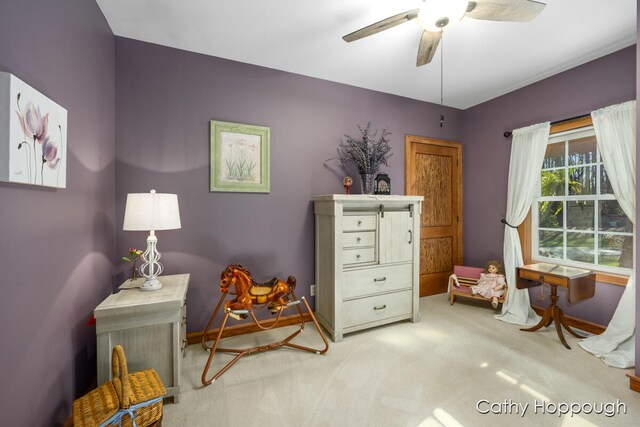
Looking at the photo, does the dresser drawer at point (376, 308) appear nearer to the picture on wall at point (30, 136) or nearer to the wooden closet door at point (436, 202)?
the wooden closet door at point (436, 202)

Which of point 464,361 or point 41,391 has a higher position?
point 41,391

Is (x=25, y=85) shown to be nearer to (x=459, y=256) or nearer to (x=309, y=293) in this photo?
(x=309, y=293)

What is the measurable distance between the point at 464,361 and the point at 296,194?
2.10 m

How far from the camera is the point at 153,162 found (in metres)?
2.28

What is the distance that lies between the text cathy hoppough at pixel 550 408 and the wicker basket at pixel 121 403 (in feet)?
6.04

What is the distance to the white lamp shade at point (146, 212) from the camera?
1.64 metres

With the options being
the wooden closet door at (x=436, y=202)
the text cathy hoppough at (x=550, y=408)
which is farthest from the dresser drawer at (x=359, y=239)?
the text cathy hoppough at (x=550, y=408)

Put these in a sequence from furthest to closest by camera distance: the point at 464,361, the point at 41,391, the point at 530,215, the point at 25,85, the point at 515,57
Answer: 1. the point at 530,215
2. the point at 515,57
3. the point at 464,361
4. the point at 41,391
5. the point at 25,85

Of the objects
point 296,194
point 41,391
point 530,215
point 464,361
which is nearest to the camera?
point 41,391

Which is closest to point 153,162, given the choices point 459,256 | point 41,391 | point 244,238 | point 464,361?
point 244,238

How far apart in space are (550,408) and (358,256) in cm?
159

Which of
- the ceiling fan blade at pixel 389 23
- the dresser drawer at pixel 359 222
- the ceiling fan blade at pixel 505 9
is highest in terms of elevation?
the ceiling fan blade at pixel 505 9

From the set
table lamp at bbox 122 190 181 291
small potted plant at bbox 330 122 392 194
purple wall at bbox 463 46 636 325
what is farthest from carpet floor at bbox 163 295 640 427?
small potted plant at bbox 330 122 392 194

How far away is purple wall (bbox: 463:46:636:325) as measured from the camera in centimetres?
238
